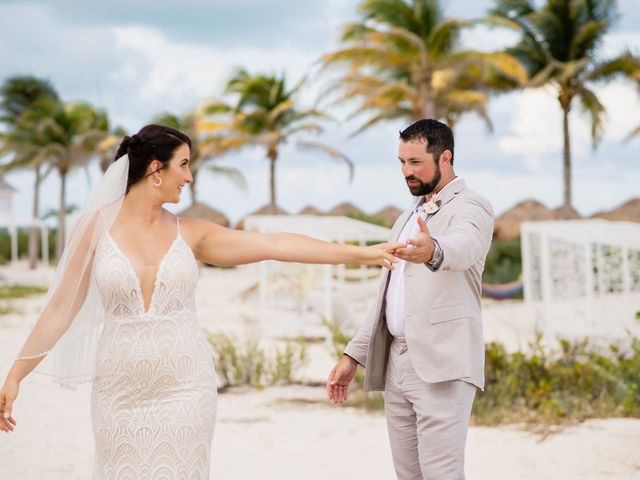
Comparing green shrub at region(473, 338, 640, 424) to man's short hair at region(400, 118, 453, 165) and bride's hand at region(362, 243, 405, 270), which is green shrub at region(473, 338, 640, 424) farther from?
man's short hair at region(400, 118, 453, 165)

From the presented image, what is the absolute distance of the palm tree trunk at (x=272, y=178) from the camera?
3891 centimetres

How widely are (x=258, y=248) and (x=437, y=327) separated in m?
0.86

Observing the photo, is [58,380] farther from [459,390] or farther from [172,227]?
[459,390]

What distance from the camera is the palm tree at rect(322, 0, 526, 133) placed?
28984 mm

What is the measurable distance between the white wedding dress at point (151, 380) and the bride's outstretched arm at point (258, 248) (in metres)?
Result: 0.23

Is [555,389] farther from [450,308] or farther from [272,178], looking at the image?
[272,178]

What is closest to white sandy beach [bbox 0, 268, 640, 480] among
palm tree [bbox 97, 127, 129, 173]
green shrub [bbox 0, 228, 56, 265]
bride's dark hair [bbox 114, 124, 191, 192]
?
bride's dark hair [bbox 114, 124, 191, 192]

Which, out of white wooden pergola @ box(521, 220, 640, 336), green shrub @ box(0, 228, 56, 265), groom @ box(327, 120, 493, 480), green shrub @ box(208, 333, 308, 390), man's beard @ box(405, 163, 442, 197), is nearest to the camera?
groom @ box(327, 120, 493, 480)

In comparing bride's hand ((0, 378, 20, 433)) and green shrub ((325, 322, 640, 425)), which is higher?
bride's hand ((0, 378, 20, 433))

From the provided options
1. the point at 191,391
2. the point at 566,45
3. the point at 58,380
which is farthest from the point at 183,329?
the point at 566,45

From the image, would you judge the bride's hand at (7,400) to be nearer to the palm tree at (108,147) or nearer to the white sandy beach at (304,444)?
the white sandy beach at (304,444)

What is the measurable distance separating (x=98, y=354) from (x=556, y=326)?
38.2 feet

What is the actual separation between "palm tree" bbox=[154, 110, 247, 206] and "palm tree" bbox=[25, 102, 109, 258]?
13.9ft


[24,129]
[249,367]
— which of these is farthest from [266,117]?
[249,367]
